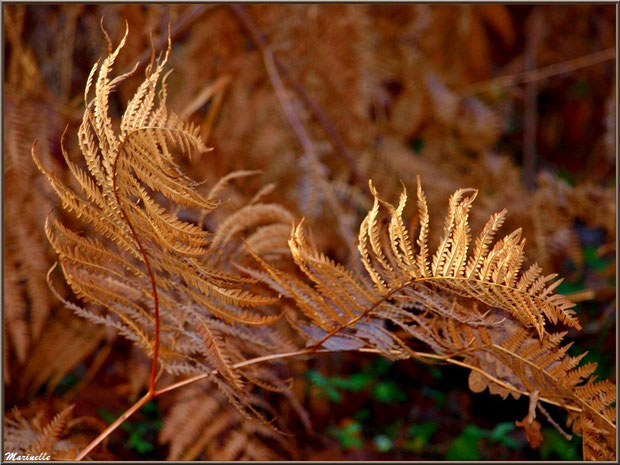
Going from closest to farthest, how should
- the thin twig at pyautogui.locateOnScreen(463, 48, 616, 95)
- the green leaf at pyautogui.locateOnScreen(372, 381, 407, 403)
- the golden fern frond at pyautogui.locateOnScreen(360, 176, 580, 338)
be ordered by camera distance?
the golden fern frond at pyautogui.locateOnScreen(360, 176, 580, 338)
the green leaf at pyautogui.locateOnScreen(372, 381, 407, 403)
the thin twig at pyautogui.locateOnScreen(463, 48, 616, 95)

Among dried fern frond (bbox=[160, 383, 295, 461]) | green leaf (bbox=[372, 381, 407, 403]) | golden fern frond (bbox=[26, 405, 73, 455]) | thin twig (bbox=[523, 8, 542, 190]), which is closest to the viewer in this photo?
golden fern frond (bbox=[26, 405, 73, 455])

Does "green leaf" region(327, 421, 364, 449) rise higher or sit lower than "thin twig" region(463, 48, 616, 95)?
lower

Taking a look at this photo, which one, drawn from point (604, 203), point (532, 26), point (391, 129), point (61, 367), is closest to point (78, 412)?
point (61, 367)

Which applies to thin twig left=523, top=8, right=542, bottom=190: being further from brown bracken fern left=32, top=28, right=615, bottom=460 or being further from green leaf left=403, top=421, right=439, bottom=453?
brown bracken fern left=32, top=28, right=615, bottom=460

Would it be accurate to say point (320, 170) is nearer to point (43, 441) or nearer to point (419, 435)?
point (419, 435)

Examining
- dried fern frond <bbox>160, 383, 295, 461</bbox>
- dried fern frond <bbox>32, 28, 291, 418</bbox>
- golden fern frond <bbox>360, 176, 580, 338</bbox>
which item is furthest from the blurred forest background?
golden fern frond <bbox>360, 176, 580, 338</bbox>

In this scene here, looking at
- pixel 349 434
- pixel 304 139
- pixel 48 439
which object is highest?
pixel 304 139

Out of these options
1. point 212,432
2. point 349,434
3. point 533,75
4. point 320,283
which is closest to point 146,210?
point 320,283

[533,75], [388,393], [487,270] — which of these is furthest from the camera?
[533,75]

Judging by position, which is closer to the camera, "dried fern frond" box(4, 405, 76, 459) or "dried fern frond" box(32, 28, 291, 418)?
"dried fern frond" box(32, 28, 291, 418)
